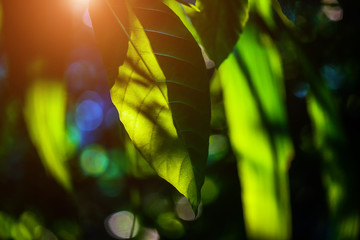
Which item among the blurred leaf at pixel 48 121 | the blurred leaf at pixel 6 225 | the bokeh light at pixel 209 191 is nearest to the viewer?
the blurred leaf at pixel 48 121

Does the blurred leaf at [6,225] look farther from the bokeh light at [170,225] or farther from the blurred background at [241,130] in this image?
the bokeh light at [170,225]

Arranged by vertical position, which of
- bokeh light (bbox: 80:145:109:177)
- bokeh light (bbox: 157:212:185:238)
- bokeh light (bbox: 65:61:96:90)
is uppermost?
bokeh light (bbox: 65:61:96:90)

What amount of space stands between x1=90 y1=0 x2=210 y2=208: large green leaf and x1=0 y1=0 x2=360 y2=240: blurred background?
8 centimetres

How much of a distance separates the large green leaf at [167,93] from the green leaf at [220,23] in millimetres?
16

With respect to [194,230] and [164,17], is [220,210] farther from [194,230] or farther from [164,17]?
[164,17]

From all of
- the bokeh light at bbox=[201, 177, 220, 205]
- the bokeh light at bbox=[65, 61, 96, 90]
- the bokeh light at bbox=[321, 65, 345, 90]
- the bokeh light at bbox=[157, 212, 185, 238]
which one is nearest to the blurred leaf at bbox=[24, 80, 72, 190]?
the bokeh light at bbox=[201, 177, 220, 205]

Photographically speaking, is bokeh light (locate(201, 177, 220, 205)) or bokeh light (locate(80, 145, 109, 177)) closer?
bokeh light (locate(201, 177, 220, 205))

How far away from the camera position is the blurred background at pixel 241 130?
429 millimetres

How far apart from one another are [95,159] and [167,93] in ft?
7.05

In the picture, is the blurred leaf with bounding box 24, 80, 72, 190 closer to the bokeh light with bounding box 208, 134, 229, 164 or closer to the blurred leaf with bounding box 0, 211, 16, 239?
the blurred leaf with bounding box 0, 211, 16, 239

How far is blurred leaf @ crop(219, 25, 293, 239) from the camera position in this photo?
420 mm

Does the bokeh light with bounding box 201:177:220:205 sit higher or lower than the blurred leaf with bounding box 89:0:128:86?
lower

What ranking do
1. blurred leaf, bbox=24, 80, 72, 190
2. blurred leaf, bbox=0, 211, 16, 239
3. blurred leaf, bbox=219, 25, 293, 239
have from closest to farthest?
blurred leaf, bbox=219, 25, 293, 239, blurred leaf, bbox=24, 80, 72, 190, blurred leaf, bbox=0, 211, 16, 239

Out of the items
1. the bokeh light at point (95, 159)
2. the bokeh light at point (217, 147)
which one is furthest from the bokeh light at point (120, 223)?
the bokeh light at point (217, 147)
